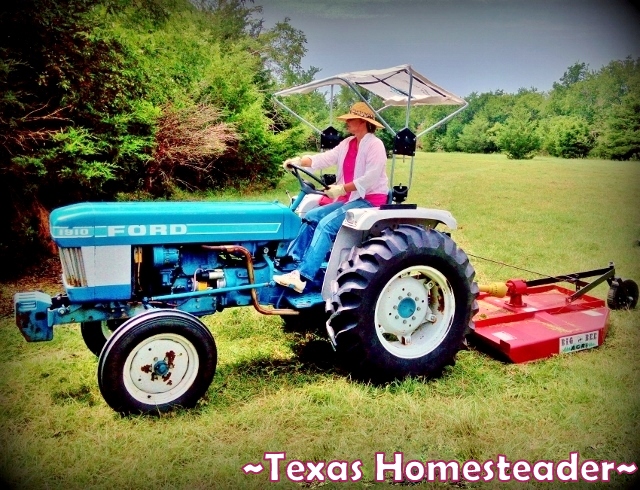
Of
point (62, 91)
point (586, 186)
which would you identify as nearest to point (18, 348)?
point (62, 91)

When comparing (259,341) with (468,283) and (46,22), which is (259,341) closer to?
(468,283)

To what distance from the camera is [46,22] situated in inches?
140

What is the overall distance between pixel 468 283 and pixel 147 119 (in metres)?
3.94

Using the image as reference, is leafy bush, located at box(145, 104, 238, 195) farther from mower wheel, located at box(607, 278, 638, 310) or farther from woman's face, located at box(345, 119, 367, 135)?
mower wheel, located at box(607, 278, 638, 310)

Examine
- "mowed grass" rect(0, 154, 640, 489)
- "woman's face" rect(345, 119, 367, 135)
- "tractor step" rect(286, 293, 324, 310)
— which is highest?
"woman's face" rect(345, 119, 367, 135)

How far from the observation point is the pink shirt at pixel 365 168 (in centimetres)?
314

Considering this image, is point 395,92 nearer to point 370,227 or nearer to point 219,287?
point 370,227

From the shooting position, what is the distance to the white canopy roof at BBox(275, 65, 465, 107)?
327 centimetres

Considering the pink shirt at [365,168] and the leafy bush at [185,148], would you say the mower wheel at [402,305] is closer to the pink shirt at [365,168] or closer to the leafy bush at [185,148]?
the pink shirt at [365,168]

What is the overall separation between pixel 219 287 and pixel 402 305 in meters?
1.11

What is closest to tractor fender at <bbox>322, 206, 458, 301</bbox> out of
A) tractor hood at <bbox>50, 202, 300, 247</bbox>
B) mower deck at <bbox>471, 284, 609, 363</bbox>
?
tractor hood at <bbox>50, 202, 300, 247</bbox>

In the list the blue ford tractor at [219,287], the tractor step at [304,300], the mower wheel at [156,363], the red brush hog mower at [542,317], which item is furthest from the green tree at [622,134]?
the mower wheel at [156,363]

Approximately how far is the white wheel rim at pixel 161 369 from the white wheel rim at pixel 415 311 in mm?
1086

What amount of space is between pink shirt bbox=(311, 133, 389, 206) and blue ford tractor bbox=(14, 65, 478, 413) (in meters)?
0.18
